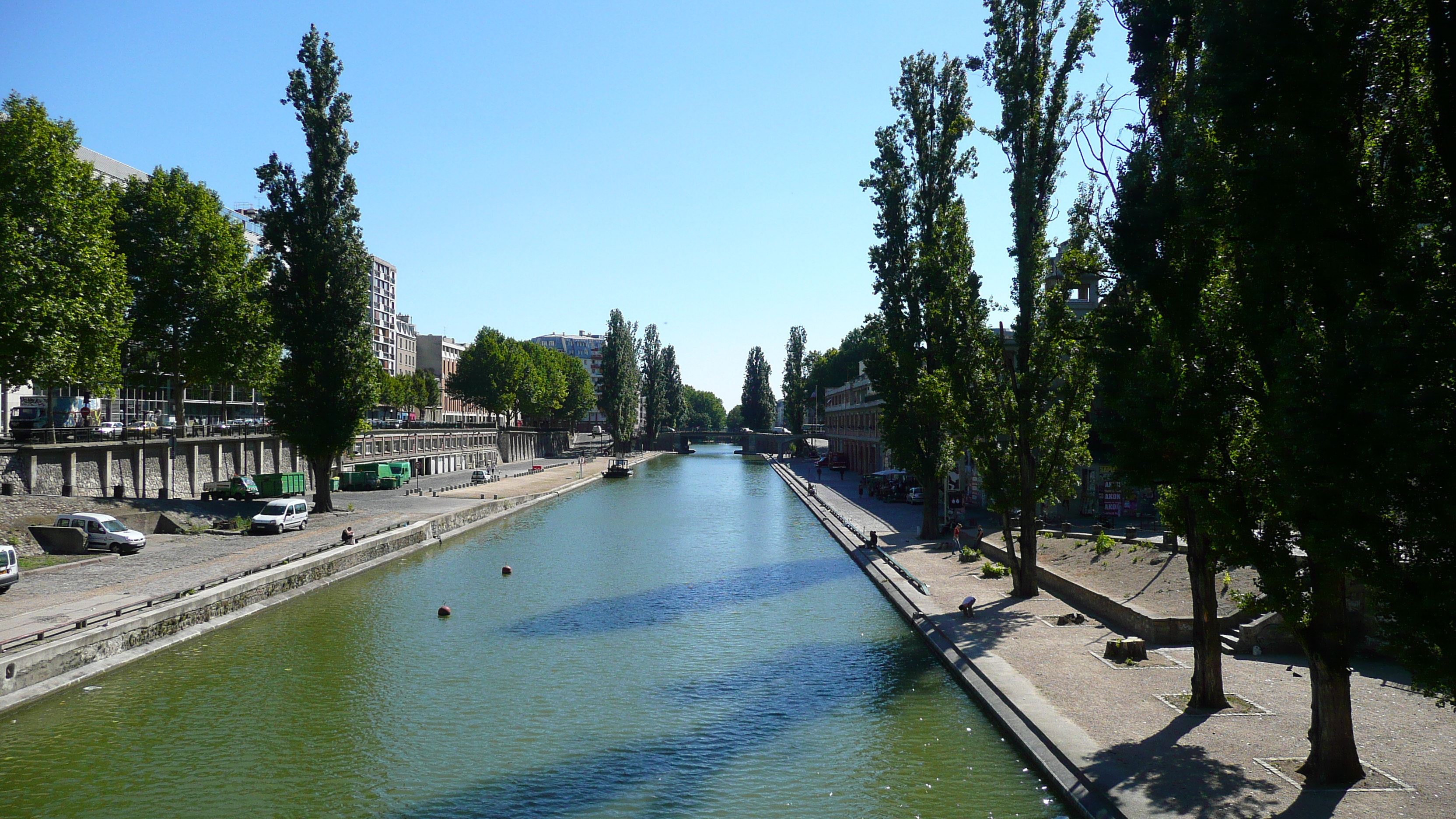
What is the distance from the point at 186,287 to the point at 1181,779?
56.3 m

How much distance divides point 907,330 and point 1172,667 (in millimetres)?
25455

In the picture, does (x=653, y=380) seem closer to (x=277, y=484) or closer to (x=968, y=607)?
(x=277, y=484)

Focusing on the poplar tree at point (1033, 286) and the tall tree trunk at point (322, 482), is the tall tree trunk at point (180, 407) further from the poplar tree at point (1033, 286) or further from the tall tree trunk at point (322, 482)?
the poplar tree at point (1033, 286)

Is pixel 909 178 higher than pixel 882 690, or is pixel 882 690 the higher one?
pixel 909 178

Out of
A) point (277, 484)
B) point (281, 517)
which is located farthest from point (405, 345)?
point (281, 517)

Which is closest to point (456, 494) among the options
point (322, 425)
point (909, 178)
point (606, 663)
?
point (322, 425)

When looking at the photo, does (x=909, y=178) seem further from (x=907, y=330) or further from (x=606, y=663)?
(x=606, y=663)

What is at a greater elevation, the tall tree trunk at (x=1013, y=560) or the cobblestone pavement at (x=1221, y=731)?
the tall tree trunk at (x=1013, y=560)

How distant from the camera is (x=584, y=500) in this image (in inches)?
2891

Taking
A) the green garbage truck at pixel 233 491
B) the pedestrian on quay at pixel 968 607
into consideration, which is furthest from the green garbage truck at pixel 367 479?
the pedestrian on quay at pixel 968 607

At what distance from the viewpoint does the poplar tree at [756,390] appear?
17725cm

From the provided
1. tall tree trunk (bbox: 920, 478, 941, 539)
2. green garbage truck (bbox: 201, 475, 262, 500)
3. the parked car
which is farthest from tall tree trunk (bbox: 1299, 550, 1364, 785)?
green garbage truck (bbox: 201, 475, 262, 500)

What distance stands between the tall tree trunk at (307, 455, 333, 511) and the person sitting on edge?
3822 centimetres

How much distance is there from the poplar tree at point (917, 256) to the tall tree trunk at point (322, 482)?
32197 mm
